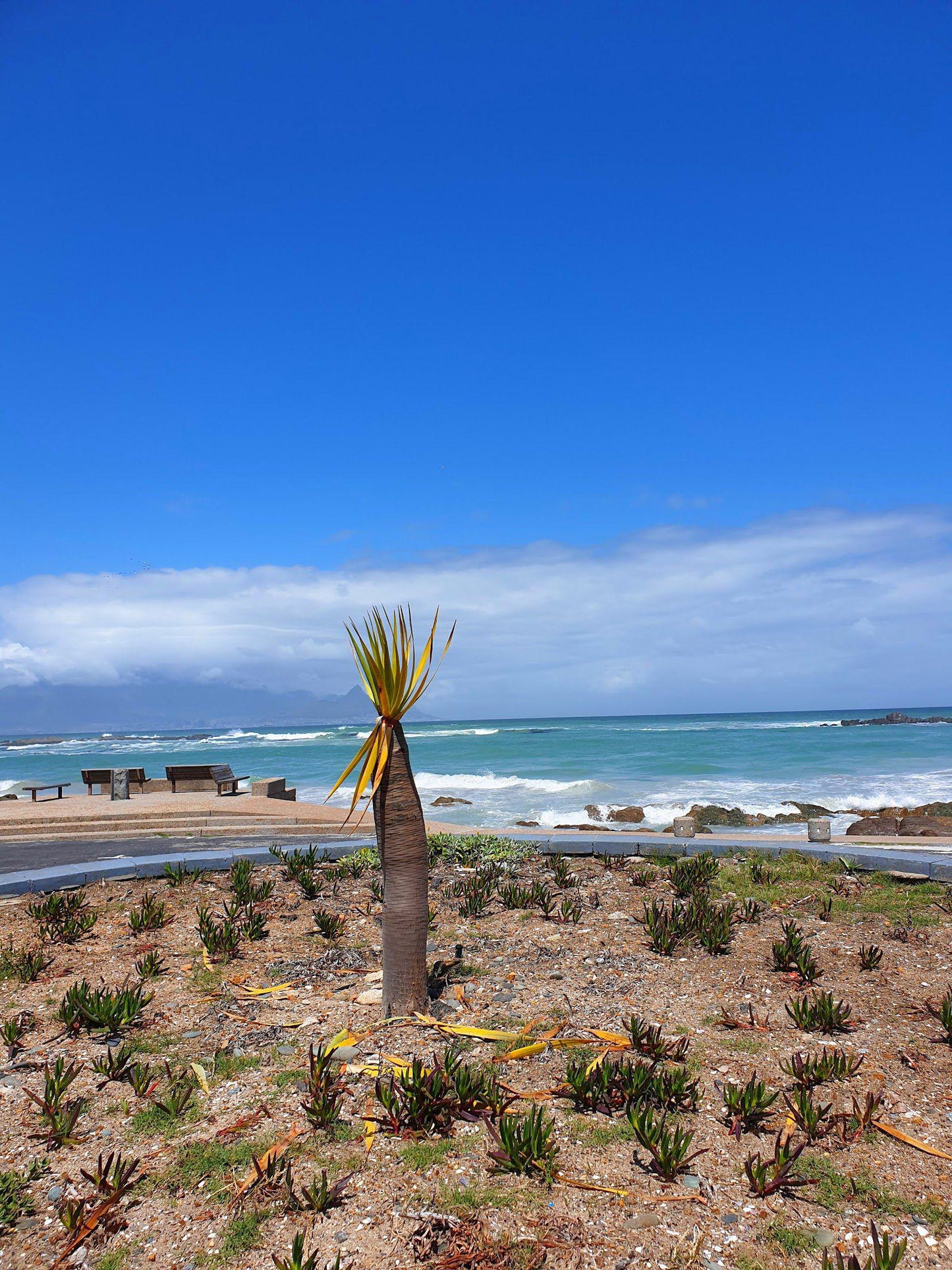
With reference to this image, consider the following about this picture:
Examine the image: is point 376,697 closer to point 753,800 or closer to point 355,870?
point 355,870

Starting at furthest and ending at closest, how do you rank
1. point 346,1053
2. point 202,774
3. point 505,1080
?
point 202,774
point 346,1053
point 505,1080

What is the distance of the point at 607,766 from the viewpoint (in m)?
38.5

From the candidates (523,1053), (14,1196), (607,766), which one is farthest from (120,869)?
Result: (607,766)

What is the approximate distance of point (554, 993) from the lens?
5.05 m

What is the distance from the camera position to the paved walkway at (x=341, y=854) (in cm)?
733

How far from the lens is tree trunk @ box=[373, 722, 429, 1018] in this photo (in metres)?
4.39

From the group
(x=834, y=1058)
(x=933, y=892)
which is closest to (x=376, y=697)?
(x=834, y=1058)

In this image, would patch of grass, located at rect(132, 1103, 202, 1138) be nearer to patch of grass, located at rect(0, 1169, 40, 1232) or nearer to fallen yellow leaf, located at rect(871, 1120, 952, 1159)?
patch of grass, located at rect(0, 1169, 40, 1232)

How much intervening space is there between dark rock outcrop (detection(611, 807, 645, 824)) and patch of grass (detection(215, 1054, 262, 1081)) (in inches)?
725

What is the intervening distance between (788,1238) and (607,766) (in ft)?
119

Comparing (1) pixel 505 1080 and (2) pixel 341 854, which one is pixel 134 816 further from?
(1) pixel 505 1080

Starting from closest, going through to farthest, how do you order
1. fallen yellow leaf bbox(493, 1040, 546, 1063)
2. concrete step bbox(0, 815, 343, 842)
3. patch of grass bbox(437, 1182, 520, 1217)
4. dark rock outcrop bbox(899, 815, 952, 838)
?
patch of grass bbox(437, 1182, 520, 1217), fallen yellow leaf bbox(493, 1040, 546, 1063), concrete step bbox(0, 815, 343, 842), dark rock outcrop bbox(899, 815, 952, 838)

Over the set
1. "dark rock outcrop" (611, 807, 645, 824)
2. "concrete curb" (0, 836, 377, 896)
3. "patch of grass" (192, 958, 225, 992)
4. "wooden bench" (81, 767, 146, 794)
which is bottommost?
"dark rock outcrop" (611, 807, 645, 824)

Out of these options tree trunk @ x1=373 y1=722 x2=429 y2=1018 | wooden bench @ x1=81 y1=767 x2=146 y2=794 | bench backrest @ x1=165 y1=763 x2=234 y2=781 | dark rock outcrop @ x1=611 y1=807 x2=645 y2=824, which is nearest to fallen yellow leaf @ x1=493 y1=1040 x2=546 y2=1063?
tree trunk @ x1=373 y1=722 x2=429 y2=1018
